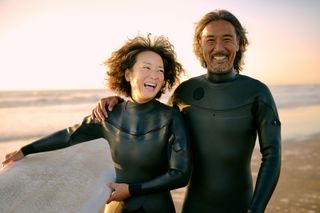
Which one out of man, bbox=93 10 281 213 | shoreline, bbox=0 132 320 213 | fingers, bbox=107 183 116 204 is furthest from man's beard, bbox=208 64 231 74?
shoreline, bbox=0 132 320 213

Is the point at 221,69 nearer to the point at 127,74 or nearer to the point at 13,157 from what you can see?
the point at 127,74

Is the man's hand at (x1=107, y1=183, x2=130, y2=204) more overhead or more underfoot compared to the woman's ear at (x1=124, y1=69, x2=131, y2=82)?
more underfoot

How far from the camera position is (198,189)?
2.89 m

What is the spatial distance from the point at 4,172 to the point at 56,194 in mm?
526

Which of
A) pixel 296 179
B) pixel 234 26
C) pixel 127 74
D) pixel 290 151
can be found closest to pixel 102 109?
pixel 127 74

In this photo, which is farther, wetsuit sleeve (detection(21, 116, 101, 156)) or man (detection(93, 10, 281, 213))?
wetsuit sleeve (detection(21, 116, 101, 156))

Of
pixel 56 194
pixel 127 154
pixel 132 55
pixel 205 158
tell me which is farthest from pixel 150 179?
pixel 132 55

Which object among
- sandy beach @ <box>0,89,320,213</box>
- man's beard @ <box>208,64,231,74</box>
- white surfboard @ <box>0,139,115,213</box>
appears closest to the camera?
white surfboard @ <box>0,139,115,213</box>

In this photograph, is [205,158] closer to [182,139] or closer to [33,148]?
[182,139]

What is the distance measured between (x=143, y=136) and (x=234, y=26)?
3.42 feet

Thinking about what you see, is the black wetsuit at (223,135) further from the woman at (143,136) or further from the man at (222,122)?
the woman at (143,136)

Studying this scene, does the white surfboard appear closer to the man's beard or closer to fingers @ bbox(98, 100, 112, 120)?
fingers @ bbox(98, 100, 112, 120)

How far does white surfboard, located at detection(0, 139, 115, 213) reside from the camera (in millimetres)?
2350

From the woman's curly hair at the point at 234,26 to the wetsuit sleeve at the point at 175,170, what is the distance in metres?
0.86
